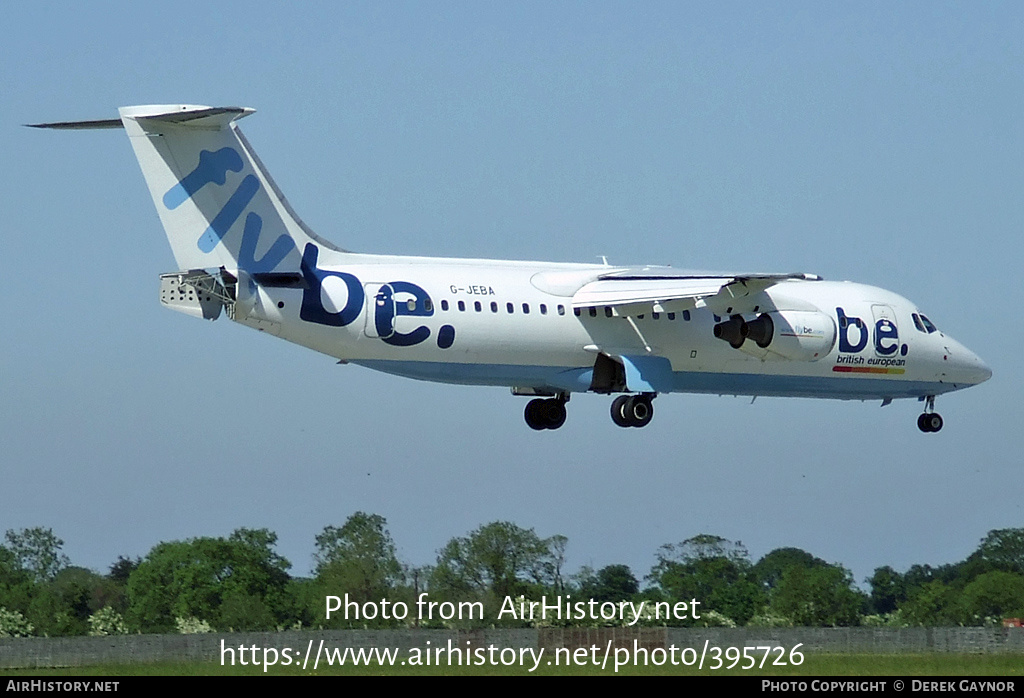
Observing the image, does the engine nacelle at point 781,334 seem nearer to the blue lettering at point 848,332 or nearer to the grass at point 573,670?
the blue lettering at point 848,332

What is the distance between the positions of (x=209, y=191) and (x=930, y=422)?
15.3 m

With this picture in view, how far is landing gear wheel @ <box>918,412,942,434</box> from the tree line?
229 centimetres

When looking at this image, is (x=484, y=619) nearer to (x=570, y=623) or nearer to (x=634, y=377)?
(x=570, y=623)

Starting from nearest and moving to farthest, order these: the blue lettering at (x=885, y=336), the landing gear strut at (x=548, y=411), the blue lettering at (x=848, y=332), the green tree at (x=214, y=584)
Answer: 1. the green tree at (x=214, y=584)
2. the blue lettering at (x=848, y=332)
3. the blue lettering at (x=885, y=336)
4. the landing gear strut at (x=548, y=411)

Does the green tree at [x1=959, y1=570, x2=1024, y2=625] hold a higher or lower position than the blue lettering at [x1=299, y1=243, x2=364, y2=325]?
lower

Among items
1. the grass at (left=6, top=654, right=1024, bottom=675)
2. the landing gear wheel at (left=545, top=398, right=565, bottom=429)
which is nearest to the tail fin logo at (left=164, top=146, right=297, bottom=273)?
the grass at (left=6, top=654, right=1024, bottom=675)

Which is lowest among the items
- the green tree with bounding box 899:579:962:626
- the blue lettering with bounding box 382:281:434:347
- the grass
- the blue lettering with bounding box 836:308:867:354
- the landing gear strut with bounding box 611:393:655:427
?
the grass

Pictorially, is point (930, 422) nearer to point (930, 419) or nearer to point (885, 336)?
point (930, 419)

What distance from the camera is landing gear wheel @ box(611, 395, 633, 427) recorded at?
3228 cm

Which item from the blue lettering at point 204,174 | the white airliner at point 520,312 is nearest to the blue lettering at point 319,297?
the white airliner at point 520,312

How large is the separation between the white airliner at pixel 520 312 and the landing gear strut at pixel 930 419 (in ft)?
0.09

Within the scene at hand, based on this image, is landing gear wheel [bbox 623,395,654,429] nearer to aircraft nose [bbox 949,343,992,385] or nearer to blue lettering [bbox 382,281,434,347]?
blue lettering [bbox 382,281,434,347]

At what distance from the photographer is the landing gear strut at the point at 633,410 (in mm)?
32281
